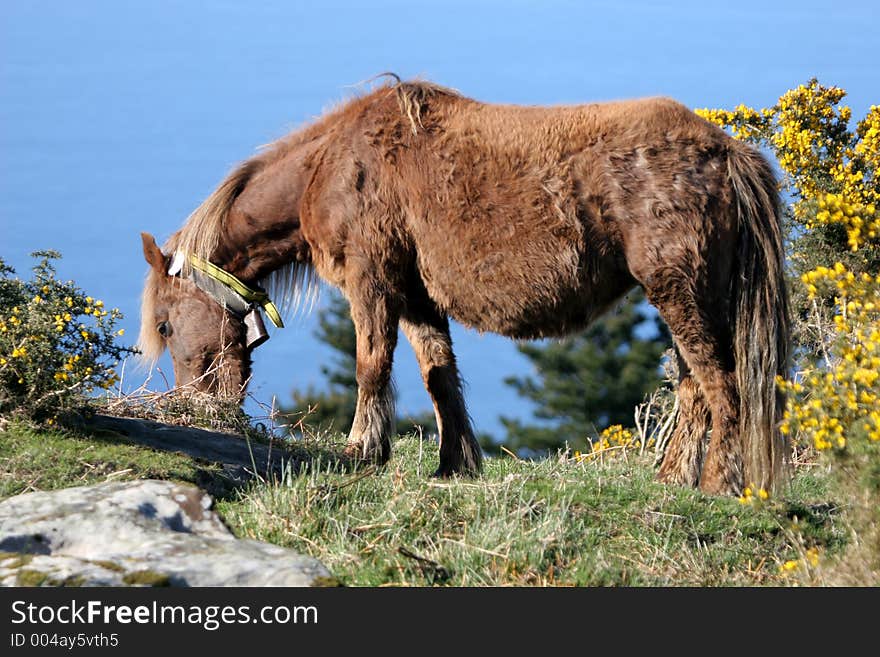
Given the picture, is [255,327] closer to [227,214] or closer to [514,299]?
[227,214]

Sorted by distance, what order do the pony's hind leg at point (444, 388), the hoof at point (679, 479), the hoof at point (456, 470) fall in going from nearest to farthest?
the hoof at point (679, 479), the hoof at point (456, 470), the pony's hind leg at point (444, 388)

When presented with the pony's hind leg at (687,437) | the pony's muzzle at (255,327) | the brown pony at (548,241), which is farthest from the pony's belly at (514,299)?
the pony's muzzle at (255,327)

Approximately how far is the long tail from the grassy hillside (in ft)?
1.21

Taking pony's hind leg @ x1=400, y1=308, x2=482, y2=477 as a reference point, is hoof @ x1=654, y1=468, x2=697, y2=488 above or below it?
below

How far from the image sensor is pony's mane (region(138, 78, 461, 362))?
25.7ft

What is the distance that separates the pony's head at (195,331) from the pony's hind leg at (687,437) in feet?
10.1

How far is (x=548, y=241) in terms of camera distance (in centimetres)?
711

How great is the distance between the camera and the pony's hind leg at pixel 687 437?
7.43 meters

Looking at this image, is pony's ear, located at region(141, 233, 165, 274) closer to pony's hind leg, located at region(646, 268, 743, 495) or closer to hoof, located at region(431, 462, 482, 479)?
hoof, located at region(431, 462, 482, 479)

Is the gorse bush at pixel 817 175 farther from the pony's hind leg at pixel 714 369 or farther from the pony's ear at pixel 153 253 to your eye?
the pony's ear at pixel 153 253

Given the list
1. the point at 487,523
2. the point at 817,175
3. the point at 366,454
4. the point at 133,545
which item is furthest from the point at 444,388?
the point at 817,175

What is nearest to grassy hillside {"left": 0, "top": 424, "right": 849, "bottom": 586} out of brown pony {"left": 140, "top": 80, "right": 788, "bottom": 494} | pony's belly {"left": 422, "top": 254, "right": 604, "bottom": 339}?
brown pony {"left": 140, "top": 80, "right": 788, "bottom": 494}

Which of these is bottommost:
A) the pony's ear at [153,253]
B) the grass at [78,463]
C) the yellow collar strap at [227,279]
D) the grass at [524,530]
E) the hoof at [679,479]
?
the grass at [524,530]
